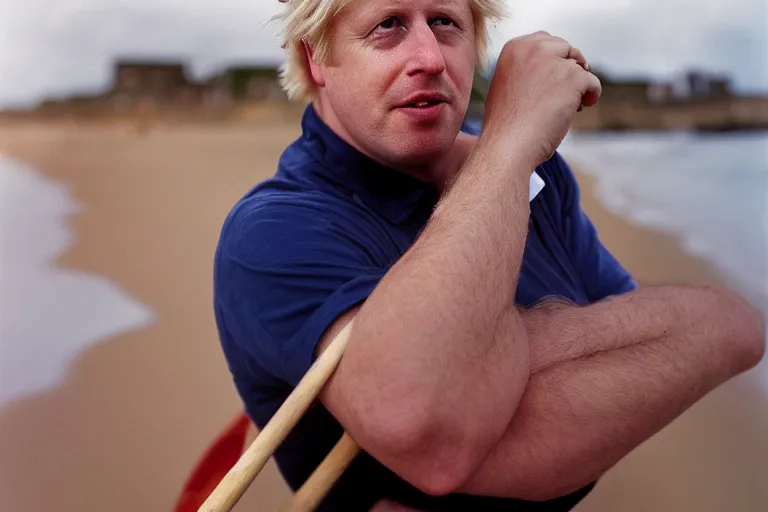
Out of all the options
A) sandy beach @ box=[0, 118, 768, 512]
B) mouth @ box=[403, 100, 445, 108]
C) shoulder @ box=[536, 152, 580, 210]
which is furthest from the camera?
sandy beach @ box=[0, 118, 768, 512]

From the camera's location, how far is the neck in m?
1.29

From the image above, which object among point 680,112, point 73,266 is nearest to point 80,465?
point 73,266

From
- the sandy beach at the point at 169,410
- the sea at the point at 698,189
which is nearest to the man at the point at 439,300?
the sea at the point at 698,189

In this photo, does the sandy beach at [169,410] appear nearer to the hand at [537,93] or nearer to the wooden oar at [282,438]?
the wooden oar at [282,438]

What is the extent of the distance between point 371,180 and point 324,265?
253mm

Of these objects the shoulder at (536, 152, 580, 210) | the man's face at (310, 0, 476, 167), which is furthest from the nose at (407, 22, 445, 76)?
the shoulder at (536, 152, 580, 210)

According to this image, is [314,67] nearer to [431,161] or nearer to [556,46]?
[431,161]

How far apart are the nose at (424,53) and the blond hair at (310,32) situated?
0.11 meters

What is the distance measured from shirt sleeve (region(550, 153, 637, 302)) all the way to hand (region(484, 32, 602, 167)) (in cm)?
27

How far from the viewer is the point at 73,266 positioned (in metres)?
4.31

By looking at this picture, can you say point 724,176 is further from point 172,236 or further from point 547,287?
point 547,287

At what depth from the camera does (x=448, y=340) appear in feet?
3.10

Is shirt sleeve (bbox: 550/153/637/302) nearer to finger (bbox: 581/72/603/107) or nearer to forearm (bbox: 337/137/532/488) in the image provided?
finger (bbox: 581/72/603/107)

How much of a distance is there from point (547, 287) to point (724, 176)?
621cm
